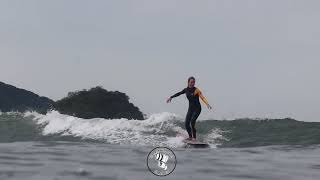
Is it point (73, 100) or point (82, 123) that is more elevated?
point (73, 100)

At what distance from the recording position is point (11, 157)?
478 inches

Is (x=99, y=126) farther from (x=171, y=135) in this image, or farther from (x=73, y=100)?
(x=73, y=100)

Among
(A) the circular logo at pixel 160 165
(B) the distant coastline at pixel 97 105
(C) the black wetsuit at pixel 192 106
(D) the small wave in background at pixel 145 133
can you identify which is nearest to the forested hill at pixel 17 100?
(B) the distant coastline at pixel 97 105

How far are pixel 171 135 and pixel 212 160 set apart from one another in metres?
9.31

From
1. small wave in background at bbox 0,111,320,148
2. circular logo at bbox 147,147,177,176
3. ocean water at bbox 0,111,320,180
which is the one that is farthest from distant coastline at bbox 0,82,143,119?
circular logo at bbox 147,147,177,176

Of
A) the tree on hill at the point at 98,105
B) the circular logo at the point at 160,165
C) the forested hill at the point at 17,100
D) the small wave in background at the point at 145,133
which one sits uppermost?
the forested hill at the point at 17,100

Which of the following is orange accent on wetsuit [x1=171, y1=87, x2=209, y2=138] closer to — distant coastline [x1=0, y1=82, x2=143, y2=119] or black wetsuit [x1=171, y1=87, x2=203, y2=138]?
black wetsuit [x1=171, y1=87, x2=203, y2=138]

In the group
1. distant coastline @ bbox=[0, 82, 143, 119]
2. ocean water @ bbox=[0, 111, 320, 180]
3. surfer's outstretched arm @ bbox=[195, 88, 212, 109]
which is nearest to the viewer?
ocean water @ bbox=[0, 111, 320, 180]

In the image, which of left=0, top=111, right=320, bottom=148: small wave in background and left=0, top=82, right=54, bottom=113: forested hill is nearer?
left=0, top=111, right=320, bottom=148: small wave in background

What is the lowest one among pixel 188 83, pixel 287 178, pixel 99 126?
pixel 287 178

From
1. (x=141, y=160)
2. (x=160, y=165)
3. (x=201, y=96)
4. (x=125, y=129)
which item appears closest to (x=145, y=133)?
(x=125, y=129)

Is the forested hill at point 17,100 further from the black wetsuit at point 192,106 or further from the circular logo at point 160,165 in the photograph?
the circular logo at point 160,165

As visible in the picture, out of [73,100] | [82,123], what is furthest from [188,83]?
[73,100]

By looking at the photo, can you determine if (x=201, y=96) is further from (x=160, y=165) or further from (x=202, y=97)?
(x=160, y=165)
